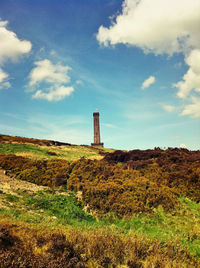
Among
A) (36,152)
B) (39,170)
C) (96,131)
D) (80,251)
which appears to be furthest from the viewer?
(96,131)

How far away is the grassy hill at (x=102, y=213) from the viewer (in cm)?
446

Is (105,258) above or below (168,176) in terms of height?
below

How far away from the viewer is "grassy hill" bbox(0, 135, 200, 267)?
446 centimetres

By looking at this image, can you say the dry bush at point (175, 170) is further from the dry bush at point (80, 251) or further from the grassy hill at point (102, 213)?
the dry bush at point (80, 251)

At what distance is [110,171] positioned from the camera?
12242mm

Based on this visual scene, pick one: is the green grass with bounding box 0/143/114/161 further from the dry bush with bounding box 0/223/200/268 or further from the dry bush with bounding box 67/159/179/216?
the dry bush with bounding box 0/223/200/268

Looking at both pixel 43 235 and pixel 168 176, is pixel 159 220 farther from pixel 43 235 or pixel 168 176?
pixel 43 235

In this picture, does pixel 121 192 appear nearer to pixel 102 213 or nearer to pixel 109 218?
pixel 102 213

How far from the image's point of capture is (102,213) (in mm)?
8594

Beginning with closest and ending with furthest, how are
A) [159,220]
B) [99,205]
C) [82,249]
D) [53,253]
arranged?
[53,253]
[82,249]
[159,220]
[99,205]

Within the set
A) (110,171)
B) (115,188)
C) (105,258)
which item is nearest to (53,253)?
(105,258)

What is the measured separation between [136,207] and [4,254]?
5.72m

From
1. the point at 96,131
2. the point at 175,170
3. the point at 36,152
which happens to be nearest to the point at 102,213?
the point at 175,170

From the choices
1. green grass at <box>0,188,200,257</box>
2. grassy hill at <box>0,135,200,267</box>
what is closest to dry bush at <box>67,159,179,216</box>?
grassy hill at <box>0,135,200,267</box>
